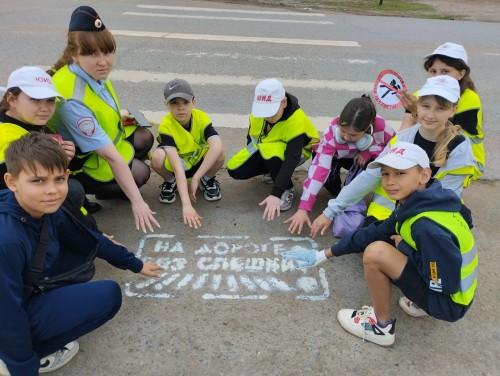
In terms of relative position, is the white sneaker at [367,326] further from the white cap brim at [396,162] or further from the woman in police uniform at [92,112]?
the woman in police uniform at [92,112]

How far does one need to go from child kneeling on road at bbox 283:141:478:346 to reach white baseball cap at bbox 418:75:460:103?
0.64m

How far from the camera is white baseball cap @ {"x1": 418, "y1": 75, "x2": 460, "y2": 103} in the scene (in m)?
2.79

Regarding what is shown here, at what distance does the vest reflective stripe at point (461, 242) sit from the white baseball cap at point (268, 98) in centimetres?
147

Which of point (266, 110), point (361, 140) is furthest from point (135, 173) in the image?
point (361, 140)

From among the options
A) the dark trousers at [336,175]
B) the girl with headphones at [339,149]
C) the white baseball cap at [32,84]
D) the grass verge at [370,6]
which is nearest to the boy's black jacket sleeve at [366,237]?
the girl with headphones at [339,149]

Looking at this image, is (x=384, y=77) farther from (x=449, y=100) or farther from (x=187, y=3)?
(x=187, y=3)

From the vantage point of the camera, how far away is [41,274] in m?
2.11

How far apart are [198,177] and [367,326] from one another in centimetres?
172

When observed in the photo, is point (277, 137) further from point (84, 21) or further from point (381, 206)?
point (84, 21)

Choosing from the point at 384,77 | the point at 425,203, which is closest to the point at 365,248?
the point at 425,203

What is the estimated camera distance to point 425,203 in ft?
7.20

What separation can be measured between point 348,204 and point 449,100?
91 centimetres

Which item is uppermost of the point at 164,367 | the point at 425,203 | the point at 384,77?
the point at 384,77

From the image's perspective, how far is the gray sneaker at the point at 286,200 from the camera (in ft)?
12.0
